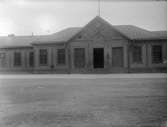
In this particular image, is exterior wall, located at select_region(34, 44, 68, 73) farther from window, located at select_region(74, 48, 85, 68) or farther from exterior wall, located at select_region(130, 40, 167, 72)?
exterior wall, located at select_region(130, 40, 167, 72)

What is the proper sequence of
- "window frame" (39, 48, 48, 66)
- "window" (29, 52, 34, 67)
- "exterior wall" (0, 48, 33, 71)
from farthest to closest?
"exterior wall" (0, 48, 33, 71), "window" (29, 52, 34, 67), "window frame" (39, 48, 48, 66)

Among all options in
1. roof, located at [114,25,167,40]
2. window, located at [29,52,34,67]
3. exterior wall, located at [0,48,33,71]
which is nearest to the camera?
roof, located at [114,25,167,40]

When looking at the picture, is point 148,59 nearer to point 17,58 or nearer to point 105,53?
point 105,53

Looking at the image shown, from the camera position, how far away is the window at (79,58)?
26203 mm

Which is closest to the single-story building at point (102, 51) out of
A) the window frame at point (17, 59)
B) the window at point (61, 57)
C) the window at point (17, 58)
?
the window at point (61, 57)

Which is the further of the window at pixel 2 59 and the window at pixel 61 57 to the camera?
the window at pixel 2 59

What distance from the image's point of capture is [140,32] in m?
27.7

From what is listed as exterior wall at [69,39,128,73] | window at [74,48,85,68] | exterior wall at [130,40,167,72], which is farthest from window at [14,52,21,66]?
exterior wall at [130,40,167,72]

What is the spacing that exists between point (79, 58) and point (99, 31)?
3.86 meters

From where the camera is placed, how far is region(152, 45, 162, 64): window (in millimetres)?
25109

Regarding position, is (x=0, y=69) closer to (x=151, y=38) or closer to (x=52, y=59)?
(x=52, y=59)

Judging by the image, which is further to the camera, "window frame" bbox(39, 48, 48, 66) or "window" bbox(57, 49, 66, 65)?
"window frame" bbox(39, 48, 48, 66)

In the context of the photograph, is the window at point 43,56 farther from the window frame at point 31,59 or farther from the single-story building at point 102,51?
the window frame at point 31,59

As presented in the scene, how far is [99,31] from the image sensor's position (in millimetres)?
25609
